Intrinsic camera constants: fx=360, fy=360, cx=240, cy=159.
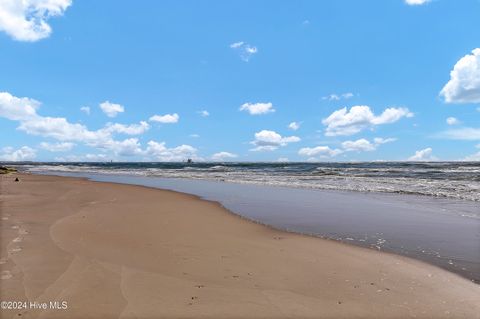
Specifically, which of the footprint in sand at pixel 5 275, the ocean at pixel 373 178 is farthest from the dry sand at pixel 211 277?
the ocean at pixel 373 178

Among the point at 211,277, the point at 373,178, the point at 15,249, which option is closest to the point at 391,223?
the point at 211,277

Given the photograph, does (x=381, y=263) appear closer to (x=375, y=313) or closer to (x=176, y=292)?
(x=375, y=313)

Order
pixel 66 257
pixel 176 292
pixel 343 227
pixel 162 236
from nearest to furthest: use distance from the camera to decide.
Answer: pixel 176 292 < pixel 66 257 < pixel 162 236 < pixel 343 227

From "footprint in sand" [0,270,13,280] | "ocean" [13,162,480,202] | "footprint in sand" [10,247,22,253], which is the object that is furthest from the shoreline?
"footprint in sand" [0,270,13,280]

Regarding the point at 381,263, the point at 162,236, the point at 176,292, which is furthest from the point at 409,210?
the point at 176,292

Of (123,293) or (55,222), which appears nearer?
(123,293)

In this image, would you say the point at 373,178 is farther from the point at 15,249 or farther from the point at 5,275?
the point at 5,275

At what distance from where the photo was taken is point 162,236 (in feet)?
28.6

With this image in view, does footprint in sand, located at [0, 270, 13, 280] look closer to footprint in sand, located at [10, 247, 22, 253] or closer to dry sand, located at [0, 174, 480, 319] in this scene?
dry sand, located at [0, 174, 480, 319]

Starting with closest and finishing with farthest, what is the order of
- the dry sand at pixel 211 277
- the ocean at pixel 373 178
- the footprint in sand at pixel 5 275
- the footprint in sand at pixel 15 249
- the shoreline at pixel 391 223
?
the dry sand at pixel 211 277, the footprint in sand at pixel 5 275, the footprint in sand at pixel 15 249, the shoreline at pixel 391 223, the ocean at pixel 373 178

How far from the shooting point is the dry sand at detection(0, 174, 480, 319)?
451cm

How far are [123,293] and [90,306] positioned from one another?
508mm

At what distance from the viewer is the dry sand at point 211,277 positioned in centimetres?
451

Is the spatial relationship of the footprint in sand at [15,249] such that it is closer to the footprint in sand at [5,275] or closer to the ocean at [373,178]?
the footprint in sand at [5,275]
